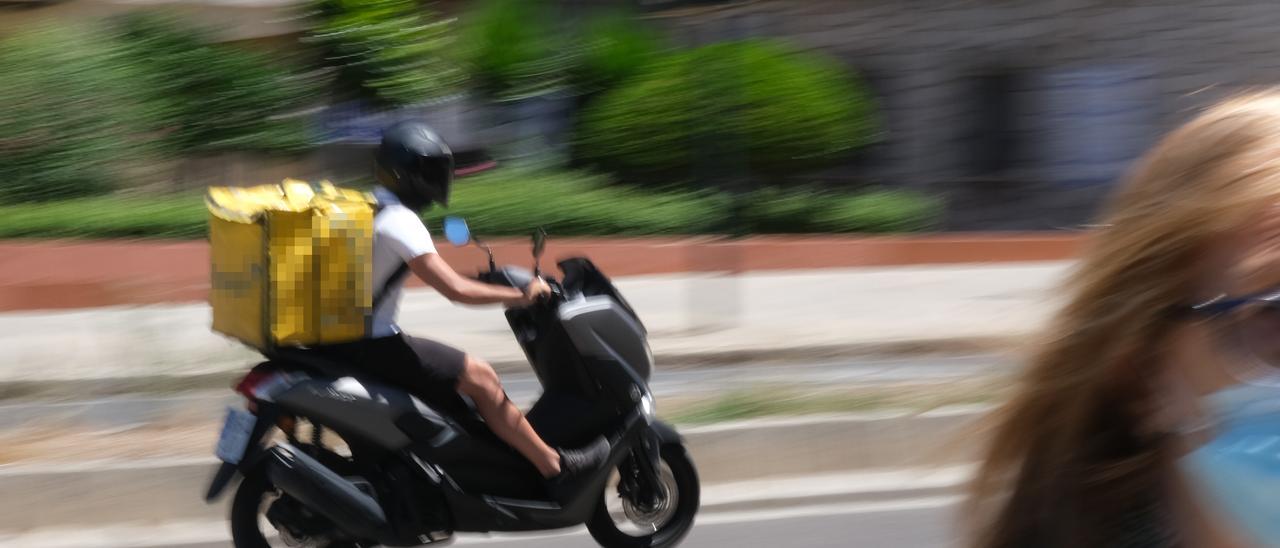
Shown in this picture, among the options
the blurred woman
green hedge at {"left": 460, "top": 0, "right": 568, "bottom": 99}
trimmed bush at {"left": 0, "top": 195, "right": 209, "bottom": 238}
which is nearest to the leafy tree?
green hedge at {"left": 460, "top": 0, "right": 568, "bottom": 99}

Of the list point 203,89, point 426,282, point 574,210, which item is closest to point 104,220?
point 203,89

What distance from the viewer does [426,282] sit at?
4.52 m

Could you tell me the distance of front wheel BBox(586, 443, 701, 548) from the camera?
5016 millimetres

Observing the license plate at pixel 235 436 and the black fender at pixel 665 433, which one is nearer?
the license plate at pixel 235 436

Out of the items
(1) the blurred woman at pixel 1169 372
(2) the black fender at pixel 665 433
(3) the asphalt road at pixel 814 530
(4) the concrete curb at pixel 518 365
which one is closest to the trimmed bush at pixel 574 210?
(4) the concrete curb at pixel 518 365

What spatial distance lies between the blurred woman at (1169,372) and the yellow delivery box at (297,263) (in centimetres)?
269

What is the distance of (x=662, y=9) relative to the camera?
18.2 m

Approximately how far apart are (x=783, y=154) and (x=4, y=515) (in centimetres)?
1227

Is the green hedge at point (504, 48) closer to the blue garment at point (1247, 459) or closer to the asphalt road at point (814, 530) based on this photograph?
the asphalt road at point (814, 530)

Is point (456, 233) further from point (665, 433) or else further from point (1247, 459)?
point (1247, 459)

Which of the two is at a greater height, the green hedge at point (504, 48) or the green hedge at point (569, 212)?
the green hedge at point (504, 48)

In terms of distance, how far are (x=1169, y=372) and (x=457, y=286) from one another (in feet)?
9.83

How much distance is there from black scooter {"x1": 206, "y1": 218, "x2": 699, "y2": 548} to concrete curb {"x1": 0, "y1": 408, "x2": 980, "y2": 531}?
57 cm

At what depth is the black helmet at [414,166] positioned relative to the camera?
4500mm
